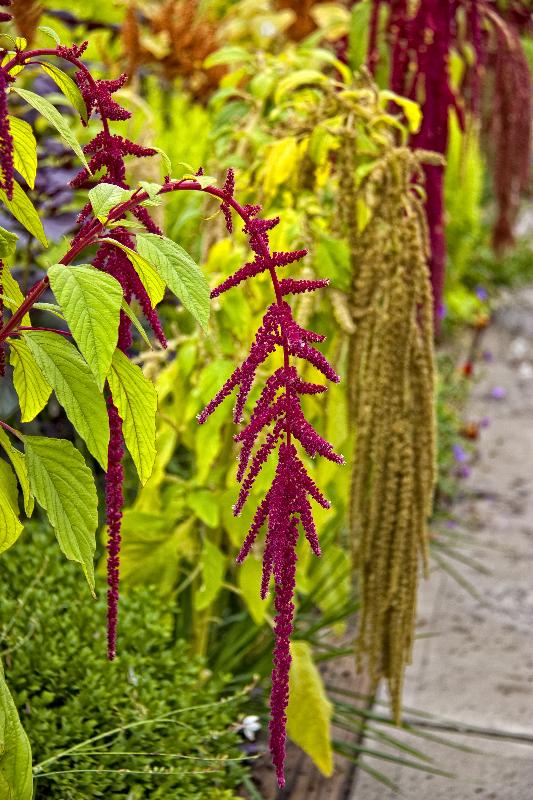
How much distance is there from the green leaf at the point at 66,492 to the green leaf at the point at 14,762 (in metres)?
0.21

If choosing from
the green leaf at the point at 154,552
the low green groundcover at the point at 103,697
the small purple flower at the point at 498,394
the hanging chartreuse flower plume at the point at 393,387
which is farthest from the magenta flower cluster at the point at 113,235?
the small purple flower at the point at 498,394

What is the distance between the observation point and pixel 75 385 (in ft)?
3.79

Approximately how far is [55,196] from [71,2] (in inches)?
50.8

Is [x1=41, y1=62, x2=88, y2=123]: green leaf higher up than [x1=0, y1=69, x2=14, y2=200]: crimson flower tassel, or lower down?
higher up

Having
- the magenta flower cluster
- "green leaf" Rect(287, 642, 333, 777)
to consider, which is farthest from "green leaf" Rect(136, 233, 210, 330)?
"green leaf" Rect(287, 642, 333, 777)

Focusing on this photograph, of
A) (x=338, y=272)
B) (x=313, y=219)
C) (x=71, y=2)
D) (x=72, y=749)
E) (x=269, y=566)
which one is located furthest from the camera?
(x=71, y=2)

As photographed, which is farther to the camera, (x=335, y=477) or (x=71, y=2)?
(x=71, y=2)

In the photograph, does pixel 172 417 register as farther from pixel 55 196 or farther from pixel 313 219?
pixel 55 196

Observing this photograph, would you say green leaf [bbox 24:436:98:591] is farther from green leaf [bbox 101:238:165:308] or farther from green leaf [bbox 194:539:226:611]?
green leaf [bbox 194:539:226:611]

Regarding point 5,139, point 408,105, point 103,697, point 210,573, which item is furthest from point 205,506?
point 5,139

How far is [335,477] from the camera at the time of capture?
2.26 metres

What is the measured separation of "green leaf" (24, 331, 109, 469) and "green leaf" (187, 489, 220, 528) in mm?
938

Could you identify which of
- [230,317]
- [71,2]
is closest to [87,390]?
[230,317]

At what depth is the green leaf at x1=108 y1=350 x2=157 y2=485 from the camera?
45.9 inches
